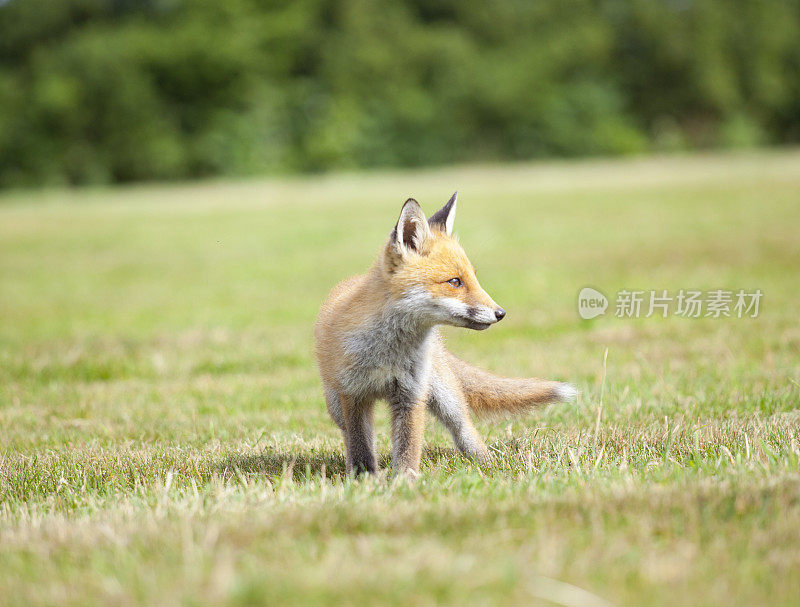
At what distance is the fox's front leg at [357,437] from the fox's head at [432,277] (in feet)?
1.78

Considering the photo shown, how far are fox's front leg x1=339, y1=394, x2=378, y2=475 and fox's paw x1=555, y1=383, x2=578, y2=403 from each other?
0.96 metres

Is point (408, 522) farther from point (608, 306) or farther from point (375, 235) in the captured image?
point (375, 235)

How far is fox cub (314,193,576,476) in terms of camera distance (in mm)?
3268

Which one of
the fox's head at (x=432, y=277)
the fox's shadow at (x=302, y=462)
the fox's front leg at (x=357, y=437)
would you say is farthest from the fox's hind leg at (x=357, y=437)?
the fox's head at (x=432, y=277)

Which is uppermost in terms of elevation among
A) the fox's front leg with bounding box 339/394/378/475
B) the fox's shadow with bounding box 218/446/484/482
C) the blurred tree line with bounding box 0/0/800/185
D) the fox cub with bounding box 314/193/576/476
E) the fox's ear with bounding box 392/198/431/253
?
the blurred tree line with bounding box 0/0/800/185

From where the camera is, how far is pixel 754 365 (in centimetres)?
550

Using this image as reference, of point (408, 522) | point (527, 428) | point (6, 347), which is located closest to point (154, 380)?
point (6, 347)

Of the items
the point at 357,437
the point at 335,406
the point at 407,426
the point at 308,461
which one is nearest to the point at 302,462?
the point at 308,461

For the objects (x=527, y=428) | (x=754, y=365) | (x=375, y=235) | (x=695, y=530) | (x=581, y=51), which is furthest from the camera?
(x=581, y=51)

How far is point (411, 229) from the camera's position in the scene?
338cm

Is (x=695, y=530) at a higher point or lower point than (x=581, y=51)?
lower

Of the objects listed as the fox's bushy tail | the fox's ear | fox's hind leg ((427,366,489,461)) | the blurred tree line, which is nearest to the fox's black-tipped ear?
→ the fox's ear

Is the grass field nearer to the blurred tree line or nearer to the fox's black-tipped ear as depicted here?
the fox's black-tipped ear

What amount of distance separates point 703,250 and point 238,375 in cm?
819
